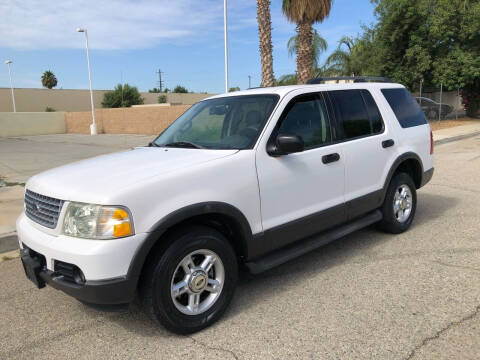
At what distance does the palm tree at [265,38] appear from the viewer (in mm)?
16344

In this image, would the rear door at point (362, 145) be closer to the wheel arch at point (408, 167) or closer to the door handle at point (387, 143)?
the door handle at point (387, 143)

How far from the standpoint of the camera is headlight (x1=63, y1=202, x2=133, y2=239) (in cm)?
268

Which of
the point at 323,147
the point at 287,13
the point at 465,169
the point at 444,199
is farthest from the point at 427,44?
the point at 323,147

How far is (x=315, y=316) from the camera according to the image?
324cm

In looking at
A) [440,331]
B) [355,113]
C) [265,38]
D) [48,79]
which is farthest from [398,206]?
[48,79]

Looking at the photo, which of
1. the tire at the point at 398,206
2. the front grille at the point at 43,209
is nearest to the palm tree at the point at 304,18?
the tire at the point at 398,206

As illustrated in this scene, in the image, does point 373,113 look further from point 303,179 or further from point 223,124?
point 223,124

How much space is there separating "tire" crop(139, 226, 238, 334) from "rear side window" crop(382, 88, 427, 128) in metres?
2.97

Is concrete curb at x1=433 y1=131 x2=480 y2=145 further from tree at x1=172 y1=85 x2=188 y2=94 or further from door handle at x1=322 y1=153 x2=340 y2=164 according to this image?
tree at x1=172 y1=85 x2=188 y2=94

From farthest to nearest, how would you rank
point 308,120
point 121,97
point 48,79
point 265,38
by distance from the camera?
point 48,79
point 121,97
point 265,38
point 308,120

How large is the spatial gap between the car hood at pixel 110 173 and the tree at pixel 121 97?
51028 millimetres

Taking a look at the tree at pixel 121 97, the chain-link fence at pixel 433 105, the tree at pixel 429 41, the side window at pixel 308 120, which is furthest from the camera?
the tree at pixel 121 97

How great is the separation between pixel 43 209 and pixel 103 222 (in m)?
0.72

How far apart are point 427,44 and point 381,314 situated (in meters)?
21.9
